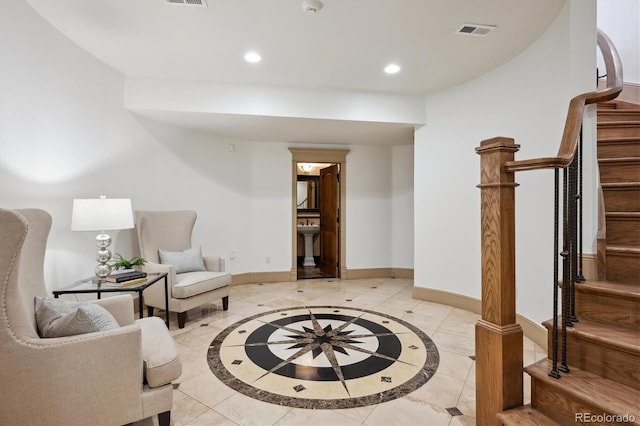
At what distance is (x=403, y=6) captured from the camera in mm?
2457

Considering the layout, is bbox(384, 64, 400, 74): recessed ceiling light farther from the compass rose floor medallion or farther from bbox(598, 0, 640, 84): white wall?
the compass rose floor medallion

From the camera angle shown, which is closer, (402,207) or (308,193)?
(402,207)

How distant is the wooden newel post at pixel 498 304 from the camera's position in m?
Result: 1.54

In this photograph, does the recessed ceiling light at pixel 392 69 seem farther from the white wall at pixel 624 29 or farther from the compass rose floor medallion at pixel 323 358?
the compass rose floor medallion at pixel 323 358

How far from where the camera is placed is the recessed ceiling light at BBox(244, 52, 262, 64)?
10.5ft

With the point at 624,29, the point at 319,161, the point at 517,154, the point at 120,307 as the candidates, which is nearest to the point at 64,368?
the point at 120,307

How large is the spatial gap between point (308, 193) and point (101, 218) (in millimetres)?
5244

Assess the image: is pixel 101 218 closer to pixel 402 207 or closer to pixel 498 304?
pixel 498 304

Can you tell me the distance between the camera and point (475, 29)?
9.11 feet

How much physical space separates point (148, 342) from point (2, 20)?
8.25 feet

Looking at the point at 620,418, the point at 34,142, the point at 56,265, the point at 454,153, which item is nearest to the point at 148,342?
the point at 56,265

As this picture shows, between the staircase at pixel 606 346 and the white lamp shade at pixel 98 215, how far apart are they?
3135 mm

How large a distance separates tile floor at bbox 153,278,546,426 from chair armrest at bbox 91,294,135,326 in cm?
64

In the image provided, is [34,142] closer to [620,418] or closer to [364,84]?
[364,84]
